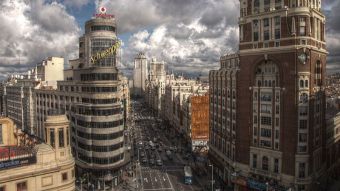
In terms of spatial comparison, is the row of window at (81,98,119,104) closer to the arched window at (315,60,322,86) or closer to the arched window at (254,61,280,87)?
the arched window at (254,61,280,87)

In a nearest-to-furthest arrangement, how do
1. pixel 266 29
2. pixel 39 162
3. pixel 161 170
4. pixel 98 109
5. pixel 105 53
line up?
pixel 39 162
pixel 266 29
pixel 98 109
pixel 105 53
pixel 161 170

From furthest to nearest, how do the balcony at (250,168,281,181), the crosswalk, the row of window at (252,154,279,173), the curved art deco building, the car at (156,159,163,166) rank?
the car at (156,159,163,166), the crosswalk, the curved art deco building, the row of window at (252,154,279,173), the balcony at (250,168,281,181)

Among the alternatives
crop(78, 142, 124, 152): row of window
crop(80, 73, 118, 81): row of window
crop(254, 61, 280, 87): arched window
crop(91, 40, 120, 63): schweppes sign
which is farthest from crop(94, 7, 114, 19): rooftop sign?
crop(254, 61, 280, 87): arched window

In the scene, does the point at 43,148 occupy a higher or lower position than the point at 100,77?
lower

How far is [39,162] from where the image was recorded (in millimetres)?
53656

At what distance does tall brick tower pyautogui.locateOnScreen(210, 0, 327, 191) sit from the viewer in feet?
263

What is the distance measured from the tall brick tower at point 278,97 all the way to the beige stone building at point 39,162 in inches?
Result: 2008

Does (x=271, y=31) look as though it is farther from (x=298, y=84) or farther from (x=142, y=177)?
(x=142, y=177)

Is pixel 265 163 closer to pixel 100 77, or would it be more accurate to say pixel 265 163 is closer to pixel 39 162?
pixel 100 77

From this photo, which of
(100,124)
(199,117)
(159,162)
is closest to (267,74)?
(100,124)

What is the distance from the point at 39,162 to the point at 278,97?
2312 inches

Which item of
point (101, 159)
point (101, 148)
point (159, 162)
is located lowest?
point (159, 162)

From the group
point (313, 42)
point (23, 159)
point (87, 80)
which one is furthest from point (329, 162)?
point (23, 159)

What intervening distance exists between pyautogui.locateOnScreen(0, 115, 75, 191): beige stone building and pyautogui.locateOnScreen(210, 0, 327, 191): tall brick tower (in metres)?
51.0
